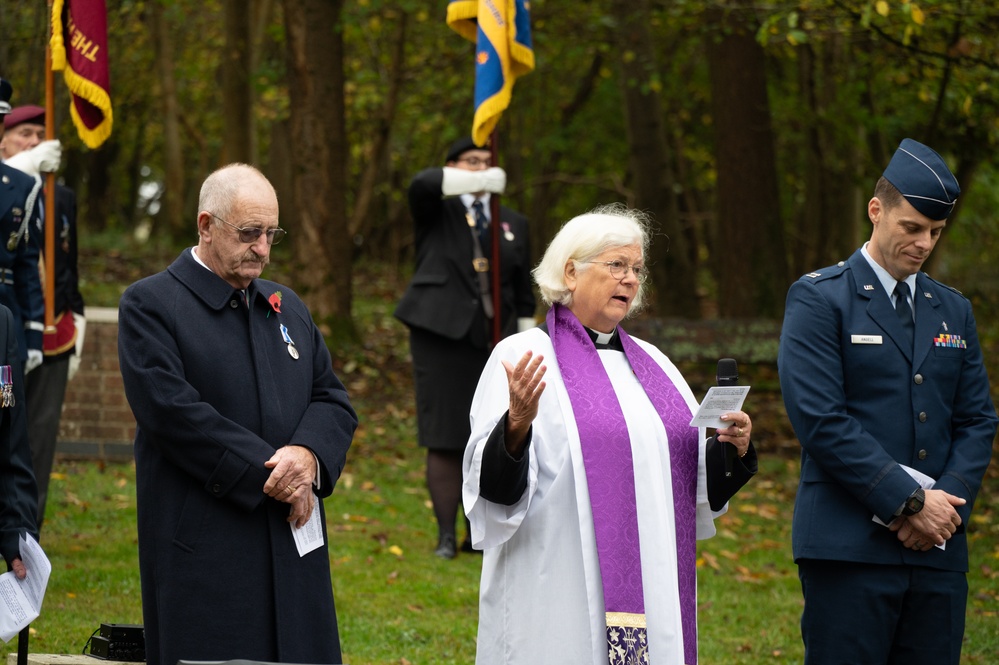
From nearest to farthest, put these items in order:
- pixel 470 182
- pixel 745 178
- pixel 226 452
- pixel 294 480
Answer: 1. pixel 226 452
2. pixel 294 480
3. pixel 470 182
4. pixel 745 178

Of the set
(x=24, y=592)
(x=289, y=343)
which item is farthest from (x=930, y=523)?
(x=24, y=592)

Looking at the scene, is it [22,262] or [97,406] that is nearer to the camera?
[22,262]

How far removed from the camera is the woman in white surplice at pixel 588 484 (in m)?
4.03

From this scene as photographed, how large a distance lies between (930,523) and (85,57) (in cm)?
514

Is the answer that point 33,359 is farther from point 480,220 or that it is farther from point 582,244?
point 582,244

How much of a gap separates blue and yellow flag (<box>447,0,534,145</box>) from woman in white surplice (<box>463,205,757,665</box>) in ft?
10.8

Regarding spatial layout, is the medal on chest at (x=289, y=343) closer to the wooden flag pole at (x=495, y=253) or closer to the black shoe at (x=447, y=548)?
the wooden flag pole at (x=495, y=253)

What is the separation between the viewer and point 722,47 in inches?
569

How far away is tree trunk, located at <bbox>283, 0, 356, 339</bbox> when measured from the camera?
45.3 feet

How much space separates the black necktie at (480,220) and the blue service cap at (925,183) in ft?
12.2

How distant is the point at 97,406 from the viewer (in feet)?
35.4

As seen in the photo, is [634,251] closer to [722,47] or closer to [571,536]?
[571,536]

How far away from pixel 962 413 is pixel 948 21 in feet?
22.8

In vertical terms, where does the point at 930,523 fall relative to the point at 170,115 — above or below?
below
